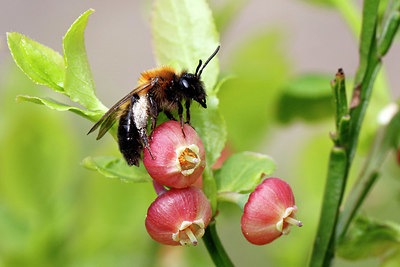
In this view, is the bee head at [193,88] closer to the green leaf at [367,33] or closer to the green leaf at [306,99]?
the green leaf at [367,33]

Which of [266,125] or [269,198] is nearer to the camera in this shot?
[269,198]

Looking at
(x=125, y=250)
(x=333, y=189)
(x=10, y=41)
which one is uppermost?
(x=10, y=41)

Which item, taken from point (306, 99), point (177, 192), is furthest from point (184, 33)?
point (306, 99)

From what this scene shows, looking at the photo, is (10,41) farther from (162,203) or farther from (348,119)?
(348,119)

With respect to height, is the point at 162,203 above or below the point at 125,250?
above

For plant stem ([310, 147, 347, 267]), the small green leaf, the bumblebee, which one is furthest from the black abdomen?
the small green leaf

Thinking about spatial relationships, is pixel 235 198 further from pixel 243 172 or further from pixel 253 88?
pixel 253 88

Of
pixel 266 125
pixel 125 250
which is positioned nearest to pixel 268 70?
pixel 266 125
